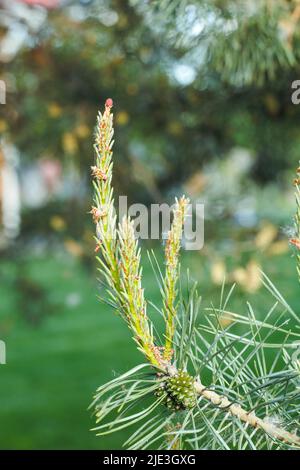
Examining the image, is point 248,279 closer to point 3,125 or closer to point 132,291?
point 3,125

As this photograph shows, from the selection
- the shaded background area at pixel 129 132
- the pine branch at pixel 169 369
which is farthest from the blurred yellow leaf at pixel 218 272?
the pine branch at pixel 169 369

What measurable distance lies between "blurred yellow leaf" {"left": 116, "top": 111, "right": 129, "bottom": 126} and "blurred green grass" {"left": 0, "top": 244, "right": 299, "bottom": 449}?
0.33 meters

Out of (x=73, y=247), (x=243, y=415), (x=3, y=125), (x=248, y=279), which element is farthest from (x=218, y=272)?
(x=243, y=415)

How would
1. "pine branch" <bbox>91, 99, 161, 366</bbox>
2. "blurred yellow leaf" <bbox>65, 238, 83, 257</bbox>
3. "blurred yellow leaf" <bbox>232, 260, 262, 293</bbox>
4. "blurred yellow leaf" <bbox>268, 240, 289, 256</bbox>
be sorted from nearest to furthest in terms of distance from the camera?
"pine branch" <bbox>91, 99, 161, 366</bbox> → "blurred yellow leaf" <bbox>232, 260, 262, 293</bbox> → "blurred yellow leaf" <bbox>268, 240, 289, 256</bbox> → "blurred yellow leaf" <bbox>65, 238, 83, 257</bbox>

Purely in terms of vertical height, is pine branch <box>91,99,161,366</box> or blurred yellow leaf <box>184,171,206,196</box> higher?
blurred yellow leaf <box>184,171,206,196</box>

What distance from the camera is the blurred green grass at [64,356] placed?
4.83 ft

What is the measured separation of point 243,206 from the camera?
166 cm

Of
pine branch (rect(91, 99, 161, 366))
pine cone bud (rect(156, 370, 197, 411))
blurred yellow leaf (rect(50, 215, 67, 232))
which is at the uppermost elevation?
blurred yellow leaf (rect(50, 215, 67, 232))

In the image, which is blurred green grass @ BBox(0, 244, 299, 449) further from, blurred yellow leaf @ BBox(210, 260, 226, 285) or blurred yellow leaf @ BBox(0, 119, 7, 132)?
blurred yellow leaf @ BBox(0, 119, 7, 132)

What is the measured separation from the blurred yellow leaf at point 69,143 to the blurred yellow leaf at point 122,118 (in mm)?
105

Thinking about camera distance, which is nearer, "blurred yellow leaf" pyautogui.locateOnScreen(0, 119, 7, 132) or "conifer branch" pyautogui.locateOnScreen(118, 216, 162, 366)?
"conifer branch" pyautogui.locateOnScreen(118, 216, 162, 366)

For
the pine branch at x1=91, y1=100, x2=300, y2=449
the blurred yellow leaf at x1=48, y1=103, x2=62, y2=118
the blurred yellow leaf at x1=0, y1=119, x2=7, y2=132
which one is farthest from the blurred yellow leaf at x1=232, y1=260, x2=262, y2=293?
the pine branch at x1=91, y1=100, x2=300, y2=449

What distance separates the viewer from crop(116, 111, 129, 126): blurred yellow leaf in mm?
1311

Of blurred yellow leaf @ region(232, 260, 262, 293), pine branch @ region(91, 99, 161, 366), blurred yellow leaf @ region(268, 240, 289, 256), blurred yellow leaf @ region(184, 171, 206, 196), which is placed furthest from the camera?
blurred yellow leaf @ region(184, 171, 206, 196)
